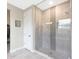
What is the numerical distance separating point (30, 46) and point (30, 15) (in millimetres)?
1483

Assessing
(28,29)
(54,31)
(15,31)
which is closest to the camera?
(54,31)

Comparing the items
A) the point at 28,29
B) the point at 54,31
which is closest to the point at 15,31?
the point at 28,29

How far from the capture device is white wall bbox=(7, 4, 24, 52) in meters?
3.64

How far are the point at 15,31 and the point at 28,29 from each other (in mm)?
629

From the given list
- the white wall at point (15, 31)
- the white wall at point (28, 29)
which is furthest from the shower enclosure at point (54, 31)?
the white wall at point (15, 31)

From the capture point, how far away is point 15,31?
3.88m

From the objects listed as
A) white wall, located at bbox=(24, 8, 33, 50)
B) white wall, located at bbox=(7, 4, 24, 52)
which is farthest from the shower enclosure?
white wall, located at bbox=(7, 4, 24, 52)

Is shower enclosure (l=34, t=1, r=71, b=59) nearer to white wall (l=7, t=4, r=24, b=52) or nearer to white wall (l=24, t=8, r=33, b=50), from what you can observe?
white wall (l=24, t=8, r=33, b=50)

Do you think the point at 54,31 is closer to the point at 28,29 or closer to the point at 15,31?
the point at 28,29

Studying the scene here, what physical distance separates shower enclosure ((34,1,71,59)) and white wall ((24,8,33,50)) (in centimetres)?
29

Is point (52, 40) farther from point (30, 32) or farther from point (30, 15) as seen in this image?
point (30, 15)

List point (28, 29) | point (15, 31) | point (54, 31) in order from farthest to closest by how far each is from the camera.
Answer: point (28, 29) → point (15, 31) → point (54, 31)

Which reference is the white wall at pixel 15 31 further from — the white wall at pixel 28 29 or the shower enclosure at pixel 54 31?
the shower enclosure at pixel 54 31
